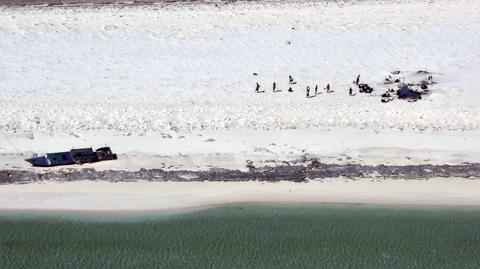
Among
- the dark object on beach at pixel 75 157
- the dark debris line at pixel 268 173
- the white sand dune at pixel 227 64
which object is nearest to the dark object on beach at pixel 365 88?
the white sand dune at pixel 227 64

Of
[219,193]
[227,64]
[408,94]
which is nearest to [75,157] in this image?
[219,193]

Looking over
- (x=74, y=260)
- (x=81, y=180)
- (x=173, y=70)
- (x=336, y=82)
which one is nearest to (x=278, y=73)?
(x=336, y=82)

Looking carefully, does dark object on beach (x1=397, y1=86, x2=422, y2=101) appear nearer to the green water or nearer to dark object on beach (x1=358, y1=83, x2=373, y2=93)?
dark object on beach (x1=358, y1=83, x2=373, y2=93)

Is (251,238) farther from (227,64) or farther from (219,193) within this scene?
(227,64)

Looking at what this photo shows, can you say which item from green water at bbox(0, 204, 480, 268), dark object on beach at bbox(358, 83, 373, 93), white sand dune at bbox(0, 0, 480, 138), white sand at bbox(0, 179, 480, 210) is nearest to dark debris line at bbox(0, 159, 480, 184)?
white sand at bbox(0, 179, 480, 210)

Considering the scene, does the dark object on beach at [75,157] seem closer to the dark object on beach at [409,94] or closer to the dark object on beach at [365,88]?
the dark object on beach at [365,88]

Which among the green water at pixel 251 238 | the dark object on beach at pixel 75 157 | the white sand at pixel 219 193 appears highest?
the dark object on beach at pixel 75 157

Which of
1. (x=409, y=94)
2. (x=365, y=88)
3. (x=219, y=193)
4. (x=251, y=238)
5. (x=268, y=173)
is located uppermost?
(x=365, y=88)
